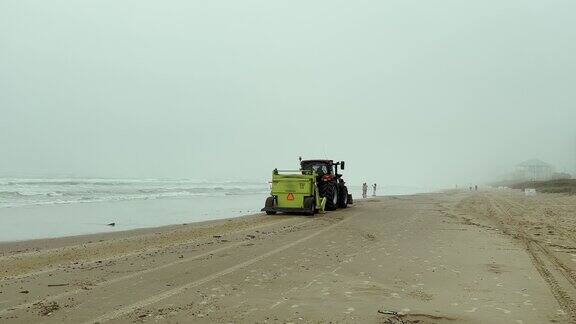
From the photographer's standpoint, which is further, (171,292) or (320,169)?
(320,169)

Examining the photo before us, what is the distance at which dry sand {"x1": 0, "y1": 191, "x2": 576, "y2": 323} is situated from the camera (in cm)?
537

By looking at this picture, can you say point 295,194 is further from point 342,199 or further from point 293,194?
point 342,199

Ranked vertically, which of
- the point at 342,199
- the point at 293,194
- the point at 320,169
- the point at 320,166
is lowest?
the point at 342,199

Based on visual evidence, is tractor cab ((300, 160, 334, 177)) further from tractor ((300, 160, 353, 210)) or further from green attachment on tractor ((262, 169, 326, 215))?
green attachment on tractor ((262, 169, 326, 215))

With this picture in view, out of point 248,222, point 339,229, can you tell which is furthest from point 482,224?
point 248,222

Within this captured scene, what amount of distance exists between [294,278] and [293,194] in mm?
12855

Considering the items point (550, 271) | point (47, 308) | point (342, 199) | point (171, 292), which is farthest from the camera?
point (342, 199)

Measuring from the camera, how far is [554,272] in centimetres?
788

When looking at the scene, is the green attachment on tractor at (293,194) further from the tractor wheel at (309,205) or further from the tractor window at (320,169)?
the tractor window at (320,169)

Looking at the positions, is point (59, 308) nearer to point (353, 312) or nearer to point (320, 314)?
point (320, 314)

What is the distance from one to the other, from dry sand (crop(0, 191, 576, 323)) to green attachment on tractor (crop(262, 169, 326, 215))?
6701mm

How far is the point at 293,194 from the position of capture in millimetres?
20125

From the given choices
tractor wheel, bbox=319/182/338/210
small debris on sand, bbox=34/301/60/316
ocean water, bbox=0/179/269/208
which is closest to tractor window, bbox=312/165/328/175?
tractor wheel, bbox=319/182/338/210

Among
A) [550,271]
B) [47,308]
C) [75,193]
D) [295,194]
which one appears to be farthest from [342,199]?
[75,193]
